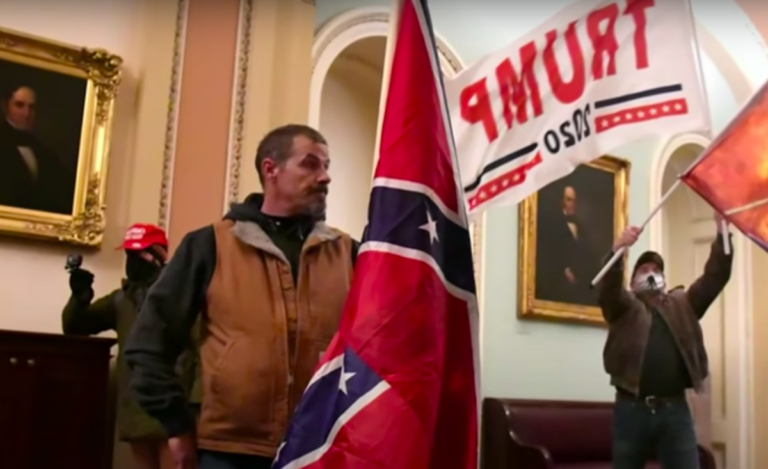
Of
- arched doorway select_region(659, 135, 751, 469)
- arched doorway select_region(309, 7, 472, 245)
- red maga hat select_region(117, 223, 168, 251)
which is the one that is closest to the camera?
red maga hat select_region(117, 223, 168, 251)

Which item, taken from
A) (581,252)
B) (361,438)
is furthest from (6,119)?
(581,252)

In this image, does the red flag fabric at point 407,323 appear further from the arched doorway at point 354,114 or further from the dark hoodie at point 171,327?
the arched doorway at point 354,114

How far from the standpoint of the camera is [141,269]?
A: 3312 mm

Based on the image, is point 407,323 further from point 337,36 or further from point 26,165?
point 337,36

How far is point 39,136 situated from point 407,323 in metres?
2.49

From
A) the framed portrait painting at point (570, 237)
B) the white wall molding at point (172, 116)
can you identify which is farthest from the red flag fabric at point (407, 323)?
the framed portrait painting at point (570, 237)

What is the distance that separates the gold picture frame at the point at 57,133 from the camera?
11.6 feet

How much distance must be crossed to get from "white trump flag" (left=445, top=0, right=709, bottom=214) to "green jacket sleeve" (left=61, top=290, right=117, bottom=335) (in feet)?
5.31

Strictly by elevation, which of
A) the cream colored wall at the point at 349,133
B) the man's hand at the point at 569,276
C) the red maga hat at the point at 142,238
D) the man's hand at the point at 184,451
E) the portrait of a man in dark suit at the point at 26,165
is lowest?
the man's hand at the point at 184,451

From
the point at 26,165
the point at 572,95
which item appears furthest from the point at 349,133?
the point at 572,95

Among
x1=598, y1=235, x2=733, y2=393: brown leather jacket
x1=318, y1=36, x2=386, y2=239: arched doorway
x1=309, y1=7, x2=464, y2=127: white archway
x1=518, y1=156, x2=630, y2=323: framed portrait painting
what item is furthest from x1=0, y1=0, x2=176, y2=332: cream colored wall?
x1=518, y1=156, x2=630, y2=323: framed portrait painting

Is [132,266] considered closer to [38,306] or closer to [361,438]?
[38,306]

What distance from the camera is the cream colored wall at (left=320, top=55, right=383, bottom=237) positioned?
5152 mm

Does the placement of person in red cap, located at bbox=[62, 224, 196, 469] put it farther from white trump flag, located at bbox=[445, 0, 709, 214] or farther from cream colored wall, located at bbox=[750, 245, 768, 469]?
cream colored wall, located at bbox=[750, 245, 768, 469]
